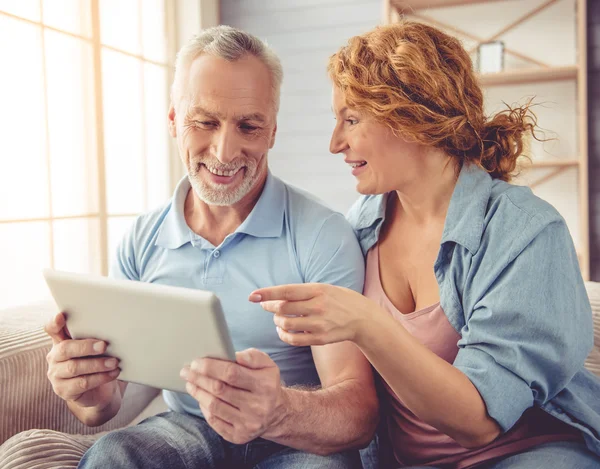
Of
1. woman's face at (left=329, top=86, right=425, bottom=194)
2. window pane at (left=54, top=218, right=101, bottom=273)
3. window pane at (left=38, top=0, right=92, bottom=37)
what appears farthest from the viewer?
window pane at (left=54, top=218, right=101, bottom=273)

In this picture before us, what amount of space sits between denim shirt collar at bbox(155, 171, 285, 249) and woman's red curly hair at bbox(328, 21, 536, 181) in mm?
329

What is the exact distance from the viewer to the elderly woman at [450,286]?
108cm

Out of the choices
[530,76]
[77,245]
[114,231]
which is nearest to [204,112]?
[77,245]

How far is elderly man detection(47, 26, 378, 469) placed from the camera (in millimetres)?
1271

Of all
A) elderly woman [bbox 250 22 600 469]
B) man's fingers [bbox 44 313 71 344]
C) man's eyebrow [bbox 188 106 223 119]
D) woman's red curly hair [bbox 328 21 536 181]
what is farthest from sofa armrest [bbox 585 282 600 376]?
man's fingers [bbox 44 313 71 344]

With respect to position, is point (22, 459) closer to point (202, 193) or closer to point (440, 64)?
point (202, 193)

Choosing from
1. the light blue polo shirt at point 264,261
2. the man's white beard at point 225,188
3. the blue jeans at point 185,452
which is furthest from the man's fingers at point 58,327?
the man's white beard at point 225,188

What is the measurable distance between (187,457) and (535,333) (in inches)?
31.2

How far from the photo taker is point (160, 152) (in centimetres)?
362

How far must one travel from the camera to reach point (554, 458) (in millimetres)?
1153

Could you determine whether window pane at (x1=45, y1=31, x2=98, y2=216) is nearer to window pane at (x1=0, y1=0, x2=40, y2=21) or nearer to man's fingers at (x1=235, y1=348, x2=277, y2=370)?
window pane at (x1=0, y1=0, x2=40, y2=21)

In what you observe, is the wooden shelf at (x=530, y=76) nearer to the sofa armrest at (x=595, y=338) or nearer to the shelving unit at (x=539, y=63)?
the shelving unit at (x=539, y=63)

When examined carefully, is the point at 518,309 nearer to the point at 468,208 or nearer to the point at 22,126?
the point at 468,208

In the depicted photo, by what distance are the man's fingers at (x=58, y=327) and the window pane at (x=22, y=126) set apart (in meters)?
1.48
